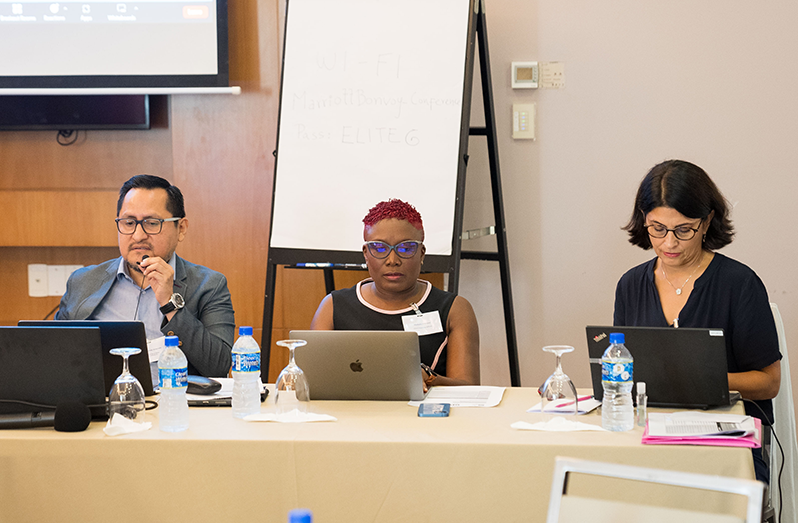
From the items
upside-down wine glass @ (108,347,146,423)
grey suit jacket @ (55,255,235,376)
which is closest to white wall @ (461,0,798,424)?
grey suit jacket @ (55,255,235,376)

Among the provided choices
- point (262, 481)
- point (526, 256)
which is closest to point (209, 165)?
point (526, 256)

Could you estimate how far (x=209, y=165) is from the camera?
347cm

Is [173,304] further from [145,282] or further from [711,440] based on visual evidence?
[711,440]

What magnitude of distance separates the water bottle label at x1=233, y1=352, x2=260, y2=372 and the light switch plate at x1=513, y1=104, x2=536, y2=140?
193cm

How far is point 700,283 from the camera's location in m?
2.21

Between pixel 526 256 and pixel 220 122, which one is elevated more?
pixel 220 122

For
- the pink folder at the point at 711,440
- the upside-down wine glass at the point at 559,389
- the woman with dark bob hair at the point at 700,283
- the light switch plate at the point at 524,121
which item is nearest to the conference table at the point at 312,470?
the pink folder at the point at 711,440

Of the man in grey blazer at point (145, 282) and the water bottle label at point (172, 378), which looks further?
the man in grey blazer at point (145, 282)

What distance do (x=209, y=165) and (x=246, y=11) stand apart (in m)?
0.69

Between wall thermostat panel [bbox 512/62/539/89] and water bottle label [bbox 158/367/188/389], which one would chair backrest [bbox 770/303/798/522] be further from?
wall thermostat panel [bbox 512/62/539/89]

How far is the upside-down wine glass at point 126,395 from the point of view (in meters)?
1.69

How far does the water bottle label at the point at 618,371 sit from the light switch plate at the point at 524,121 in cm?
185

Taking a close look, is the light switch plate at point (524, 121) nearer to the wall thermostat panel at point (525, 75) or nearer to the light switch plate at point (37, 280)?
the wall thermostat panel at point (525, 75)

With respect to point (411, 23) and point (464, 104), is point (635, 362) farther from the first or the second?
point (411, 23)
